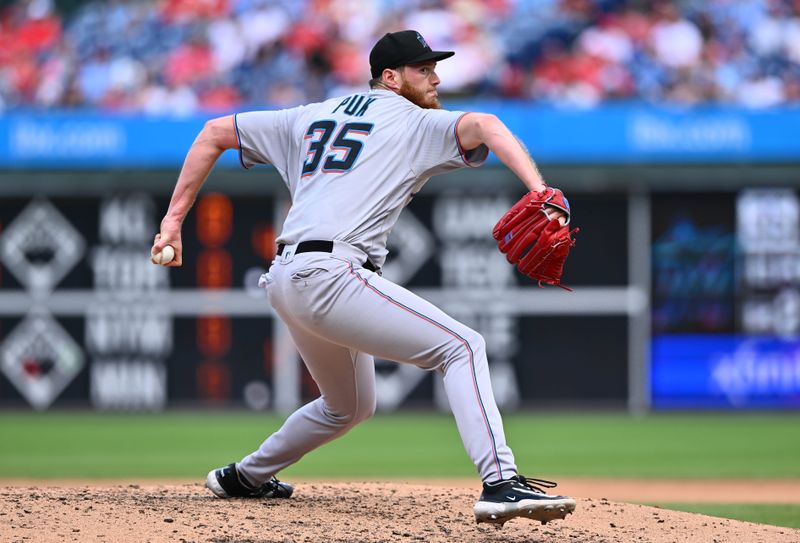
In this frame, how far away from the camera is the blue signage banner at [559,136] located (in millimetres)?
11602

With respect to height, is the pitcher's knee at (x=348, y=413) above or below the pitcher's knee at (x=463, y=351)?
below

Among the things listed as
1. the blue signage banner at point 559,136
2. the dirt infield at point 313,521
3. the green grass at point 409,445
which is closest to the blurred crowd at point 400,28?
the blue signage banner at point 559,136

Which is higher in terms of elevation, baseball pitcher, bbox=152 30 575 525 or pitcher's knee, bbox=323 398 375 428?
baseball pitcher, bbox=152 30 575 525

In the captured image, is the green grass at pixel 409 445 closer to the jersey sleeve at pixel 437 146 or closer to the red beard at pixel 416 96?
the red beard at pixel 416 96

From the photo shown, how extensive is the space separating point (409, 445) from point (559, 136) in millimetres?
3346

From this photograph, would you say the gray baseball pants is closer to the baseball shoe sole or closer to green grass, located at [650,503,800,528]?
the baseball shoe sole

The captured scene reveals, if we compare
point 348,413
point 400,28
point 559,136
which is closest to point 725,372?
point 559,136

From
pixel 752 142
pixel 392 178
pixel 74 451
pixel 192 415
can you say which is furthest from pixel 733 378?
pixel 392 178

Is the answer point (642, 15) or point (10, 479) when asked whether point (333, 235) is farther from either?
point (642, 15)

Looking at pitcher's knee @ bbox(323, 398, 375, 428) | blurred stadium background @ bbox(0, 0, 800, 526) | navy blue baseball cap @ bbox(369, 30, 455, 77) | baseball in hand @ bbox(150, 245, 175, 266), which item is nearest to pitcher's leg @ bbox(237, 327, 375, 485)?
pitcher's knee @ bbox(323, 398, 375, 428)

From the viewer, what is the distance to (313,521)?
4.07m

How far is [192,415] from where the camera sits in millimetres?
12711

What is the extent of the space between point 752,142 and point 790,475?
434cm

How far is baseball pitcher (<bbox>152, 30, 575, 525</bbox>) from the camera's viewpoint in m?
3.77
